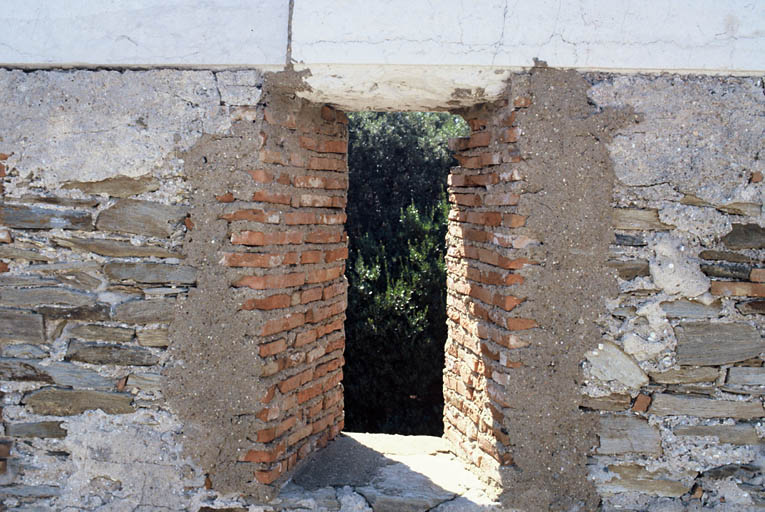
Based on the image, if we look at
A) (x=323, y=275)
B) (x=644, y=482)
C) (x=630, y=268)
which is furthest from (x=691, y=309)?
(x=323, y=275)

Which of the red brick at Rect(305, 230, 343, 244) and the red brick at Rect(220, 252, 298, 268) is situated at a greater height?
the red brick at Rect(305, 230, 343, 244)

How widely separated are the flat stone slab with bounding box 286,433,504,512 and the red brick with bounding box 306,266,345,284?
81cm

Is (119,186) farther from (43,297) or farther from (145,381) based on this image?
(145,381)

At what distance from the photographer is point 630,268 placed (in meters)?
2.38

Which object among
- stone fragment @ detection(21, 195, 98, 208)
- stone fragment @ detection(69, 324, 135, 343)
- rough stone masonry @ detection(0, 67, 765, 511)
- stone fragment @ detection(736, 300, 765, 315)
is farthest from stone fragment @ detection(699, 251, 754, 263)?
stone fragment @ detection(21, 195, 98, 208)

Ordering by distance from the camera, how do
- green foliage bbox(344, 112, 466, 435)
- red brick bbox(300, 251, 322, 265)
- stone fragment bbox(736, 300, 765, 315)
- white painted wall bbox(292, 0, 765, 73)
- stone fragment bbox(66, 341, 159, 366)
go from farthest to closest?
green foliage bbox(344, 112, 466, 435) → red brick bbox(300, 251, 322, 265) → stone fragment bbox(66, 341, 159, 366) → stone fragment bbox(736, 300, 765, 315) → white painted wall bbox(292, 0, 765, 73)

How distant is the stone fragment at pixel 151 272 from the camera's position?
2455 mm

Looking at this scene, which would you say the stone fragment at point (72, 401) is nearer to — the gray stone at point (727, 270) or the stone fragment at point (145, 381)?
the stone fragment at point (145, 381)

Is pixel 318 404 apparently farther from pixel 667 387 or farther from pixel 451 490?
pixel 667 387

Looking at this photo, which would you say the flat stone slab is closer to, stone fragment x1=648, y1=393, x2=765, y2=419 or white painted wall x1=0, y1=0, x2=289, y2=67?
stone fragment x1=648, y1=393, x2=765, y2=419

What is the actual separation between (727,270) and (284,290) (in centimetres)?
171

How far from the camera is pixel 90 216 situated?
2.49 m

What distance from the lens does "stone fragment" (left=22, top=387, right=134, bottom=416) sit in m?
2.51

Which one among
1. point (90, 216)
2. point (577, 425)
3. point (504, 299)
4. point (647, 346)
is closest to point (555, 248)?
point (504, 299)
